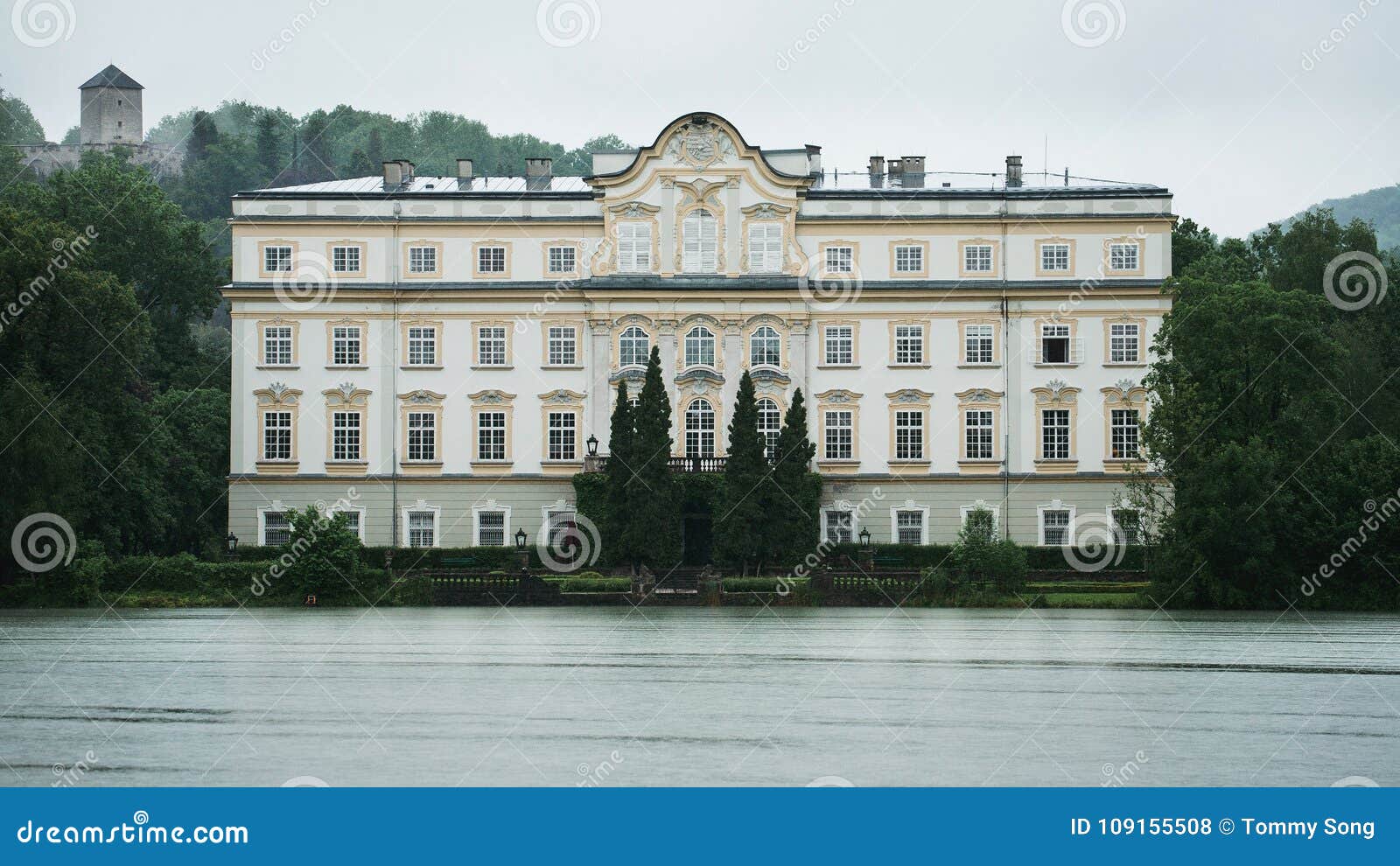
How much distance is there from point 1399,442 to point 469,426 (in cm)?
3155

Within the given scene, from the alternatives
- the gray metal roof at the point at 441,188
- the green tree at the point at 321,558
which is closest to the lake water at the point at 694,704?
the green tree at the point at 321,558

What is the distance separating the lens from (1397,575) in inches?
2008

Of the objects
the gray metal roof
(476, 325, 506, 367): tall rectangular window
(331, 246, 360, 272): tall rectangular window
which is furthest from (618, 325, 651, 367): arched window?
(331, 246, 360, 272): tall rectangular window

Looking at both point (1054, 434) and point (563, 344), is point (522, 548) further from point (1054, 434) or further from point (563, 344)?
point (1054, 434)

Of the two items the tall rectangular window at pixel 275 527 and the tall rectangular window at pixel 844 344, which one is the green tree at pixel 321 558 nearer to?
the tall rectangular window at pixel 275 527

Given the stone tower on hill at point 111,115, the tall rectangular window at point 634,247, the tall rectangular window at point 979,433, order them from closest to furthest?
1. the tall rectangular window at point 979,433
2. the tall rectangular window at point 634,247
3. the stone tower on hill at point 111,115

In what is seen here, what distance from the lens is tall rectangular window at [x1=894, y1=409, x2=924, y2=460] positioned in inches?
2643

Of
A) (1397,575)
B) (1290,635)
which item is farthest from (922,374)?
(1290,635)

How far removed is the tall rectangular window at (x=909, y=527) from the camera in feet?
219

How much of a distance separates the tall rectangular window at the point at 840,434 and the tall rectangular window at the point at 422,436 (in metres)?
14.2

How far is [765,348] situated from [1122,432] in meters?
13.1

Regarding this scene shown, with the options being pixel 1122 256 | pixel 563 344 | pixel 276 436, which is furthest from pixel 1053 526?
pixel 276 436

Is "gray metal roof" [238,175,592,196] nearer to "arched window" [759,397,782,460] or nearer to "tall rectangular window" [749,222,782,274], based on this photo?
"tall rectangular window" [749,222,782,274]

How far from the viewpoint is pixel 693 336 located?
6744 cm
